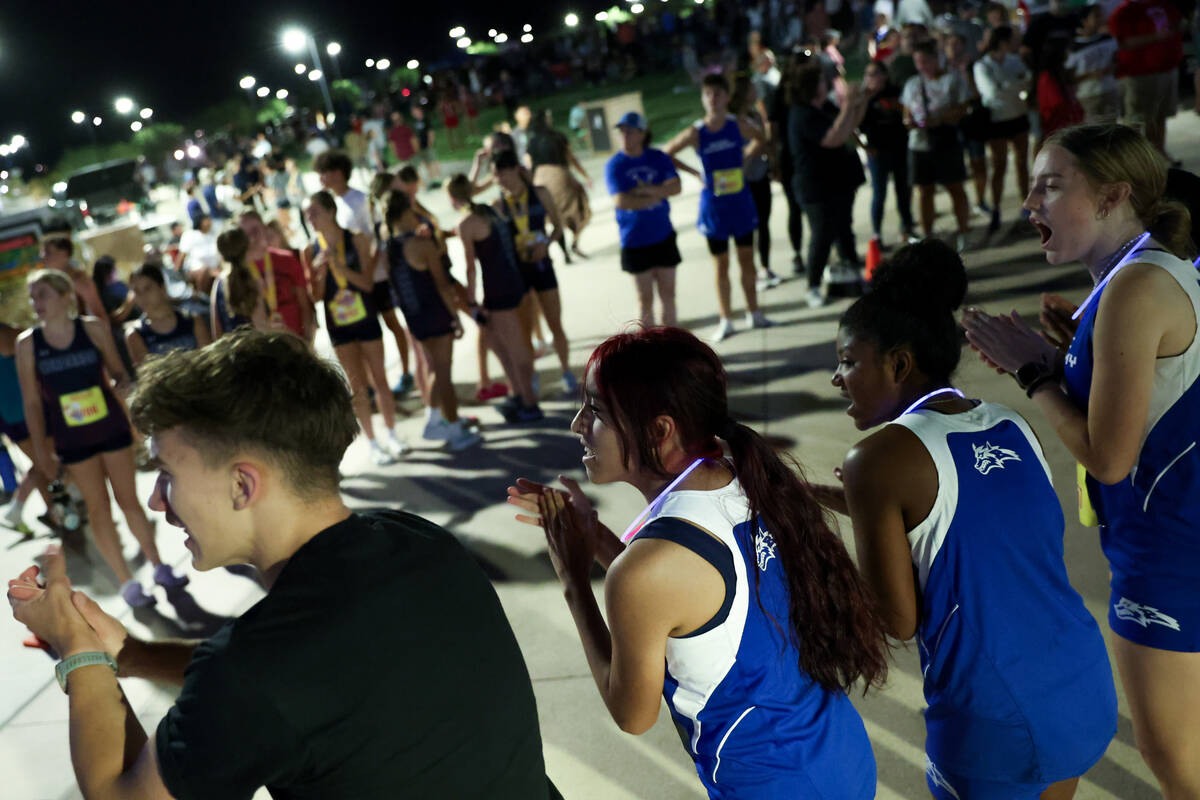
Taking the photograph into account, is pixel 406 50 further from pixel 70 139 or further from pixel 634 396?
pixel 634 396

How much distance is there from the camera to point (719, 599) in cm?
157

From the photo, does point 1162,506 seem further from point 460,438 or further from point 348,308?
point 348,308

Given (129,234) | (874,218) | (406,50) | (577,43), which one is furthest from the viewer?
(406,50)

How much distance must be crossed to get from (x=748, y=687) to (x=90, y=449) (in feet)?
14.7

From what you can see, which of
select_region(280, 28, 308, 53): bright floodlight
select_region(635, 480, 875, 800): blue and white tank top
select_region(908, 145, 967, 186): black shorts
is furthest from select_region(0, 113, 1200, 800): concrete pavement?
select_region(280, 28, 308, 53): bright floodlight

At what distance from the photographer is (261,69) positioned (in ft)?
311

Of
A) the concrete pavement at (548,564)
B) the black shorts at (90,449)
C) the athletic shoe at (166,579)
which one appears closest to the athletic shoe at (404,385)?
the concrete pavement at (548,564)

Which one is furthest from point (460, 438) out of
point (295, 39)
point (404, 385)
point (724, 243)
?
point (295, 39)

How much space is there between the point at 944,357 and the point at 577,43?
50.2 metres

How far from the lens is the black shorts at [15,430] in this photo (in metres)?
6.48

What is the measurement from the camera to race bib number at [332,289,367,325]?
652 cm

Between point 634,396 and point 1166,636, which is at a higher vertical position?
point 634,396

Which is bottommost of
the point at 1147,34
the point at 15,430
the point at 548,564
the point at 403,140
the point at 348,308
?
the point at 548,564

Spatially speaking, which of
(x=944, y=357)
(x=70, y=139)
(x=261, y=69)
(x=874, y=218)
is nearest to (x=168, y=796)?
(x=944, y=357)
